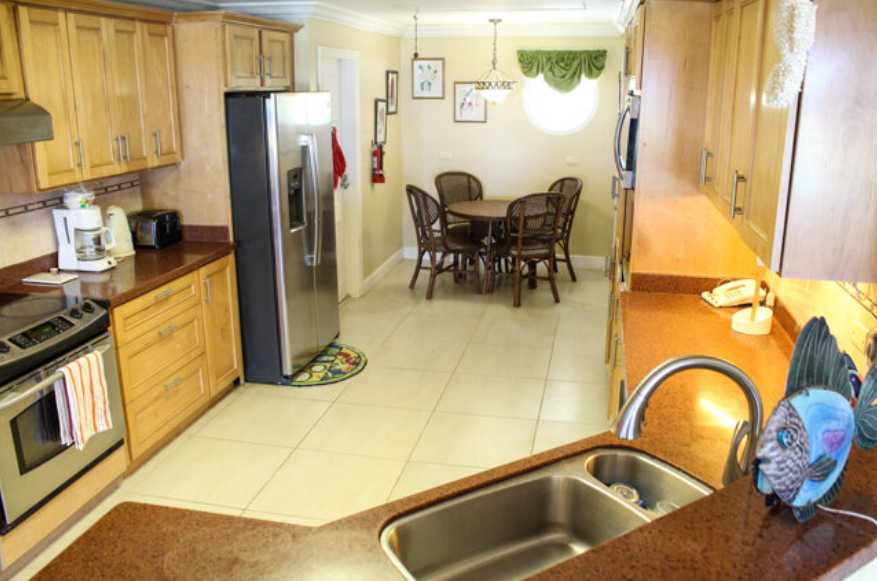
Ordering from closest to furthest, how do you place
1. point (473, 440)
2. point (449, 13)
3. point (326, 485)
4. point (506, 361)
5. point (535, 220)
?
A: point (326, 485) → point (473, 440) → point (506, 361) → point (449, 13) → point (535, 220)

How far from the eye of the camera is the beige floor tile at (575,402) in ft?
13.8

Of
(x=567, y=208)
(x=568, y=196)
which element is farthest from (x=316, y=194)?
(x=568, y=196)

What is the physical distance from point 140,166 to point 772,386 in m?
3.23

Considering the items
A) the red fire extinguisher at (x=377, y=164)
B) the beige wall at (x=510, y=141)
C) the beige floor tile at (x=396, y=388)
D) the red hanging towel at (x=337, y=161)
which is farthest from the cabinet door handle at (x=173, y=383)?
the beige wall at (x=510, y=141)

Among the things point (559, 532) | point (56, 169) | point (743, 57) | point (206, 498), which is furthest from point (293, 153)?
point (559, 532)

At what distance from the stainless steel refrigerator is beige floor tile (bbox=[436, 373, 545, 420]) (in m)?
1.01

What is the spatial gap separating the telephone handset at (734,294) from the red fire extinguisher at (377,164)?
4084 mm

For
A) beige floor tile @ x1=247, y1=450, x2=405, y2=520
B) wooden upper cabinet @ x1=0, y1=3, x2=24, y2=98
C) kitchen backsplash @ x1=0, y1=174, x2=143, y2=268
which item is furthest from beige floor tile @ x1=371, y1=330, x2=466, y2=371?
wooden upper cabinet @ x1=0, y1=3, x2=24, y2=98

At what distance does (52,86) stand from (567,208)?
4.54 m

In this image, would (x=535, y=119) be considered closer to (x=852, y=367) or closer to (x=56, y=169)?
(x=56, y=169)

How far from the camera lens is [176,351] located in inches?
153

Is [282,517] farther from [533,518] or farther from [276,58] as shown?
[276,58]

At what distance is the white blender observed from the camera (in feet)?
12.2

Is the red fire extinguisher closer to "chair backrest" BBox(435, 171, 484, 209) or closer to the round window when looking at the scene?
"chair backrest" BBox(435, 171, 484, 209)
